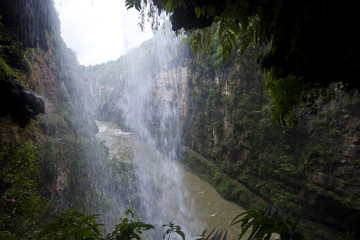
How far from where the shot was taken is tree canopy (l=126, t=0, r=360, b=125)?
3.04ft

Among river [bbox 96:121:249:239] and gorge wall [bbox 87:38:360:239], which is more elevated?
gorge wall [bbox 87:38:360:239]

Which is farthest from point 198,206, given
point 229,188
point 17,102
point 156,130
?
point 156,130

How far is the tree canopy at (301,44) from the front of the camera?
36.5 inches

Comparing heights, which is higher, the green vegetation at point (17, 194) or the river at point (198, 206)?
the green vegetation at point (17, 194)

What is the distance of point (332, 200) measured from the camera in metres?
7.35

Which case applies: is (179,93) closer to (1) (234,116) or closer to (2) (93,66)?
(1) (234,116)

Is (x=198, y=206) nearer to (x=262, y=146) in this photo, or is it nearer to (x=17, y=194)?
(x=262, y=146)

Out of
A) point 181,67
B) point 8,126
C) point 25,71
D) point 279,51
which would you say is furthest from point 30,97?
point 181,67

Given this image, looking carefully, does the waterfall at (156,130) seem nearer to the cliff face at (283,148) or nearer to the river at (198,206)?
the river at (198,206)

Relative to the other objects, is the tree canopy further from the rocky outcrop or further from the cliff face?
the cliff face

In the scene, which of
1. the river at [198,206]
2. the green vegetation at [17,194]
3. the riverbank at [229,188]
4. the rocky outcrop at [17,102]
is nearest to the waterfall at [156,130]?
the river at [198,206]

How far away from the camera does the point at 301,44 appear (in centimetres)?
110

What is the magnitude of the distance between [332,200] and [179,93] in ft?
59.6

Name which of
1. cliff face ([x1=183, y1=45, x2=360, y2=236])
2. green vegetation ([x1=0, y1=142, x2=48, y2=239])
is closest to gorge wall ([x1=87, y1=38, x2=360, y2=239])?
cliff face ([x1=183, y1=45, x2=360, y2=236])
